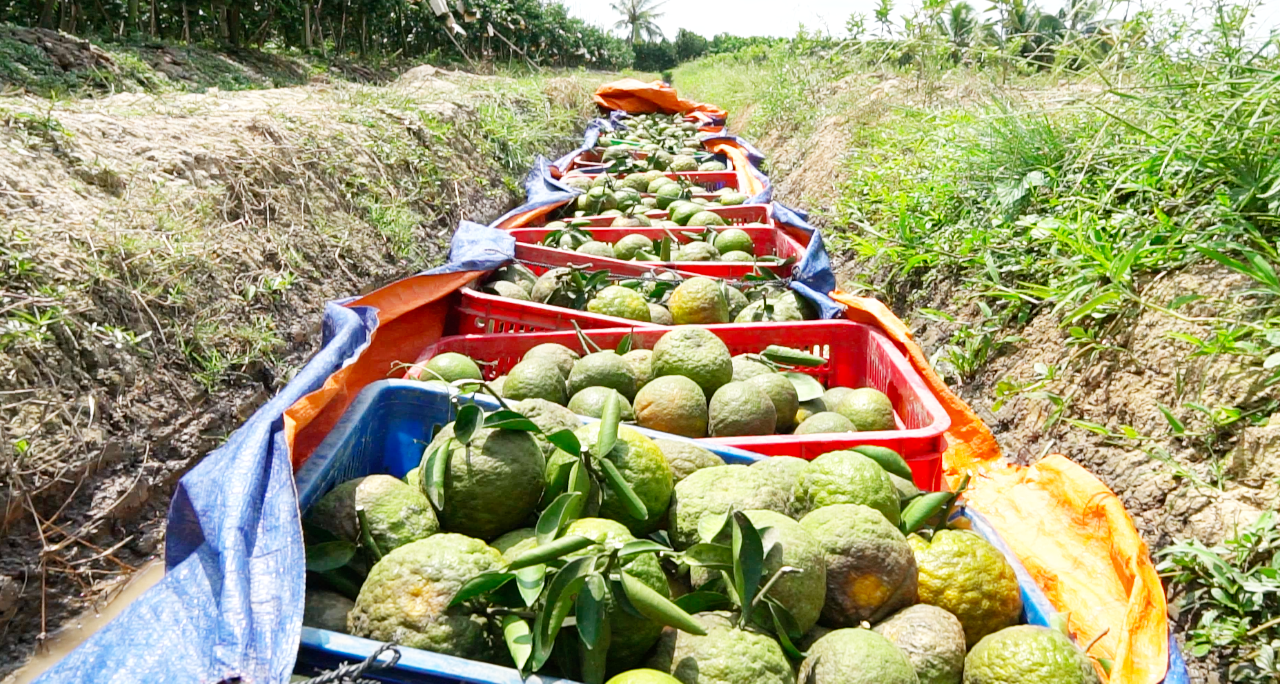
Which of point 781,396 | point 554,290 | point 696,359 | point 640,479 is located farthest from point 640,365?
point 640,479

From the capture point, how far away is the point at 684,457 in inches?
69.9

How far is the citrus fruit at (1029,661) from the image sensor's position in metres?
1.29

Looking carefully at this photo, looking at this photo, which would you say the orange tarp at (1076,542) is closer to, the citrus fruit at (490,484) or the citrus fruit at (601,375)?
the citrus fruit at (601,375)

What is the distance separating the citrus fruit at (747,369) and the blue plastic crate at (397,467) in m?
0.60

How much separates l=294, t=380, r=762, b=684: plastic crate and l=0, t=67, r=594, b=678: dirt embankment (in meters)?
1.08

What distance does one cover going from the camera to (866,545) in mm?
1452

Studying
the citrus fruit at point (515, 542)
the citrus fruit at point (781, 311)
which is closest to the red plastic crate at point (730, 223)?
the citrus fruit at point (781, 311)

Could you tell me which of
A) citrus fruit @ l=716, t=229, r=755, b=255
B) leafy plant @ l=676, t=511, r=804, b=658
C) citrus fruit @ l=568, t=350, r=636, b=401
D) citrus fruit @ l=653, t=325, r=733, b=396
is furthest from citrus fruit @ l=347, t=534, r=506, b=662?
citrus fruit @ l=716, t=229, r=755, b=255

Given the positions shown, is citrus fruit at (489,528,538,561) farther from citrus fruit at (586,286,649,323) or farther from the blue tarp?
citrus fruit at (586,286,649,323)

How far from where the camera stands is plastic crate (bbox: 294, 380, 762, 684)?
1175 millimetres

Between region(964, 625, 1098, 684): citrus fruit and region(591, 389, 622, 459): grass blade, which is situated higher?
region(591, 389, 622, 459): grass blade

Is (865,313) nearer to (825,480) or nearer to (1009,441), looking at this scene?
(1009,441)

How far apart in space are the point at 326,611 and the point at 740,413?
1.18 metres

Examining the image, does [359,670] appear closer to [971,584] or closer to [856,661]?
[856,661]
